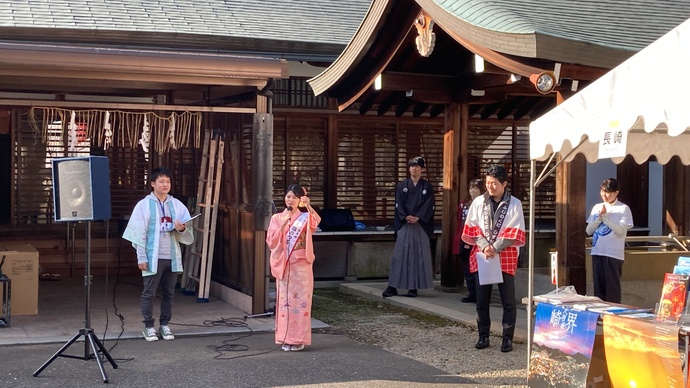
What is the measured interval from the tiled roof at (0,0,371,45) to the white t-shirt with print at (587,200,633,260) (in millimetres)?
4935

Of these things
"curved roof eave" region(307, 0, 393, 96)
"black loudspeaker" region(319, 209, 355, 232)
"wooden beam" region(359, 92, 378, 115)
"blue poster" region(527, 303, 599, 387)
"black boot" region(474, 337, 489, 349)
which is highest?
"curved roof eave" region(307, 0, 393, 96)

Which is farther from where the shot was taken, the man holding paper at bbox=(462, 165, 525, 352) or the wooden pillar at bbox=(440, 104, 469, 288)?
the wooden pillar at bbox=(440, 104, 469, 288)

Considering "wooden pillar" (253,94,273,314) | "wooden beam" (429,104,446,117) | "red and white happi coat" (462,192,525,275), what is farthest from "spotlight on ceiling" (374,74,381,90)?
"red and white happi coat" (462,192,525,275)

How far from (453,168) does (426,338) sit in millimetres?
3031

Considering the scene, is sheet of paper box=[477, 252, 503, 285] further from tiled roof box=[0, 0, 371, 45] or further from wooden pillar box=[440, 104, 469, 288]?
tiled roof box=[0, 0, 371, 45]

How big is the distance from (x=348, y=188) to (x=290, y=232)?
209 inches

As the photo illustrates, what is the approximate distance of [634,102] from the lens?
523 centimetres

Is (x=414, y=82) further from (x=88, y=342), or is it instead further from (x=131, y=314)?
(x=88, y=342)

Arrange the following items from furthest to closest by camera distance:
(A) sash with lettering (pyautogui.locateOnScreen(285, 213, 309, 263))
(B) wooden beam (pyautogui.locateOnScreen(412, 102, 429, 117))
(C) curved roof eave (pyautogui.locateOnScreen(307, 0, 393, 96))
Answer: (B) wooden beam (pyautogui.locateOnScreen(412, 102, 429, 117)) < (C) curved roof eave (pyautogui.locateOnScreen(307, 0, 393, 96)) < (A) sash with lettering (pyautogui.locateOnScreen(285, 213, 309, 263))

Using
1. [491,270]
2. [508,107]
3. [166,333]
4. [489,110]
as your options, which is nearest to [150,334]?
[166,333]

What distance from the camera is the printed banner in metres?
5.09

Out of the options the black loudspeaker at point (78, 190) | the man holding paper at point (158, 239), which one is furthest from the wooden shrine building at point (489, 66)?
the black loudspeaker at point (78, 190)

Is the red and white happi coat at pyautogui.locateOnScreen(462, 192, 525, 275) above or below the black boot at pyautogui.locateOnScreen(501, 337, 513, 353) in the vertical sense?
above

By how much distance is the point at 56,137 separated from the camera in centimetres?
1217
